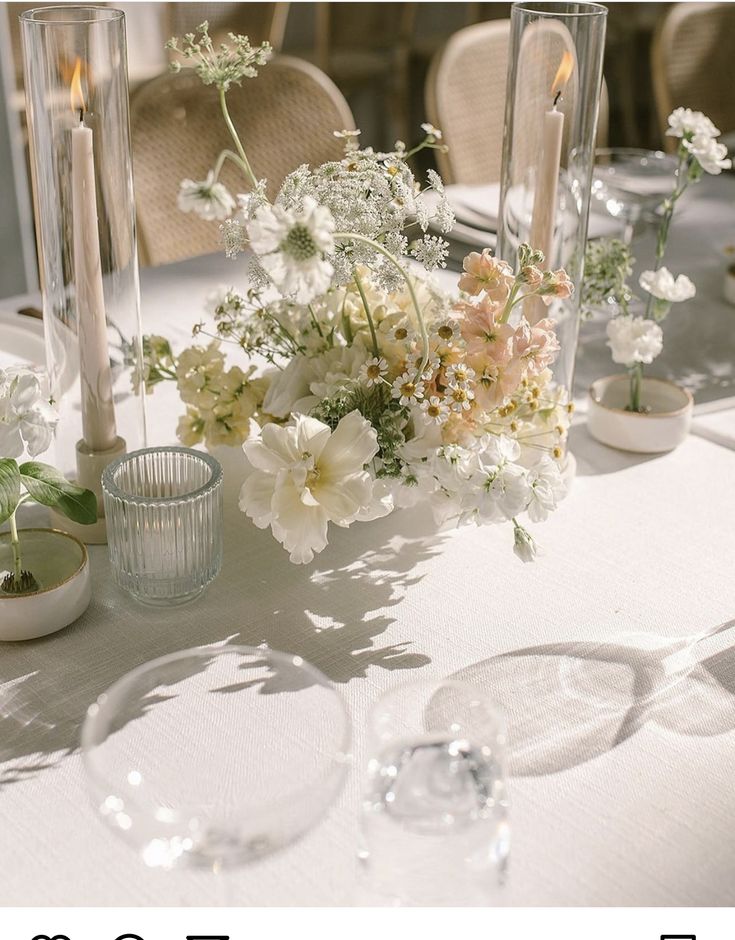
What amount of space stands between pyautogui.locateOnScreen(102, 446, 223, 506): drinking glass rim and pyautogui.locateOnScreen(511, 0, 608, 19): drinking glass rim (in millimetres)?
460

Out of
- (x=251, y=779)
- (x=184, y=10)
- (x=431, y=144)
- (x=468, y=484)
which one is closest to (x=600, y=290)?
(x=431, y=144)

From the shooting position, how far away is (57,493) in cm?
81

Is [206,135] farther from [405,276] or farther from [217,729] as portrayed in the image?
[217,729]

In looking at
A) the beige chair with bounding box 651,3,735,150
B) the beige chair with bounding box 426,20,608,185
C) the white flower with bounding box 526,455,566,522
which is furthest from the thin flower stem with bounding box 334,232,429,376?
the beige chair with bounding box 651,3,735,150

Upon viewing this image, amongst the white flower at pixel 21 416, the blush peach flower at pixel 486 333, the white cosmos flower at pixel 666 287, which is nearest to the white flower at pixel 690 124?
the white cosmos flower at pixel 666 287

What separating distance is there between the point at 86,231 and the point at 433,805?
525 millimetres

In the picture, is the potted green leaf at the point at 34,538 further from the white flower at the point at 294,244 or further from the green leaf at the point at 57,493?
the white flower at the point at 294,244

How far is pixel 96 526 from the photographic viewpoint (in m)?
0.90

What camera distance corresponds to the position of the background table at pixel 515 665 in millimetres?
621

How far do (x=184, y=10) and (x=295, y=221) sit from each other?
3306 mm

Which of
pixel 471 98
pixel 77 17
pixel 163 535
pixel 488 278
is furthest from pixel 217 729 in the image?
pixel 471 98

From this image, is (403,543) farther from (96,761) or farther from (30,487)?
(96,761)

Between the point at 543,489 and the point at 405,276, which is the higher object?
the point at 405,276

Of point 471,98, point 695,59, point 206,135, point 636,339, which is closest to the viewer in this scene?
point 636,339
